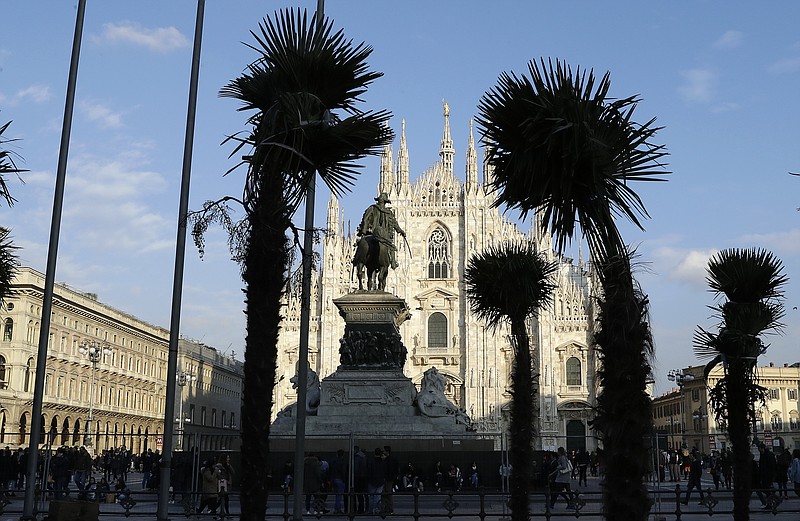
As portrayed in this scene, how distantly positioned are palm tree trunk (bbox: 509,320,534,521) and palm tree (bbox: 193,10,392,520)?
518 cm

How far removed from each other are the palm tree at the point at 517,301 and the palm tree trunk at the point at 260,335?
18.0 feet

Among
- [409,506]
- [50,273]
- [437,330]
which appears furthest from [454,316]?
[50,273]

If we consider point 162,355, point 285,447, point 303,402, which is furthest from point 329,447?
point 162,355

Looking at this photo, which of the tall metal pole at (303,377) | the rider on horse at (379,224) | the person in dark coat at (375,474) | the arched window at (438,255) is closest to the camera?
the tall metal pole at (303,377)

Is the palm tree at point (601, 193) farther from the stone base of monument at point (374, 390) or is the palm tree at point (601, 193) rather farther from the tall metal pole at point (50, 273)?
the stone base of monument at point (374, 390)

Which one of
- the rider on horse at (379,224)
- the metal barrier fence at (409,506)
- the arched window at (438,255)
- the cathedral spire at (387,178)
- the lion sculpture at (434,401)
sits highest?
the cathedral spire at (387,178)

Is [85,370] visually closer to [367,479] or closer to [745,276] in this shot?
[367,479]

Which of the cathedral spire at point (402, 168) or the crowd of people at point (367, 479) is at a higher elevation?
the cathedral spire at point (402, 168)

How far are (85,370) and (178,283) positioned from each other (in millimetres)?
49037

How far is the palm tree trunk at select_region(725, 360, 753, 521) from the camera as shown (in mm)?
11555

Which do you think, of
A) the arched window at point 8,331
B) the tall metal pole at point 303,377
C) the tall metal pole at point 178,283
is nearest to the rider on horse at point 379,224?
the tall metal pole at point 178,283

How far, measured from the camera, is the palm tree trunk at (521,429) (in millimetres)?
12805

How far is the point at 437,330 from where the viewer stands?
62406 mm

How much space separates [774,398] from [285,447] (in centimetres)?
7003
